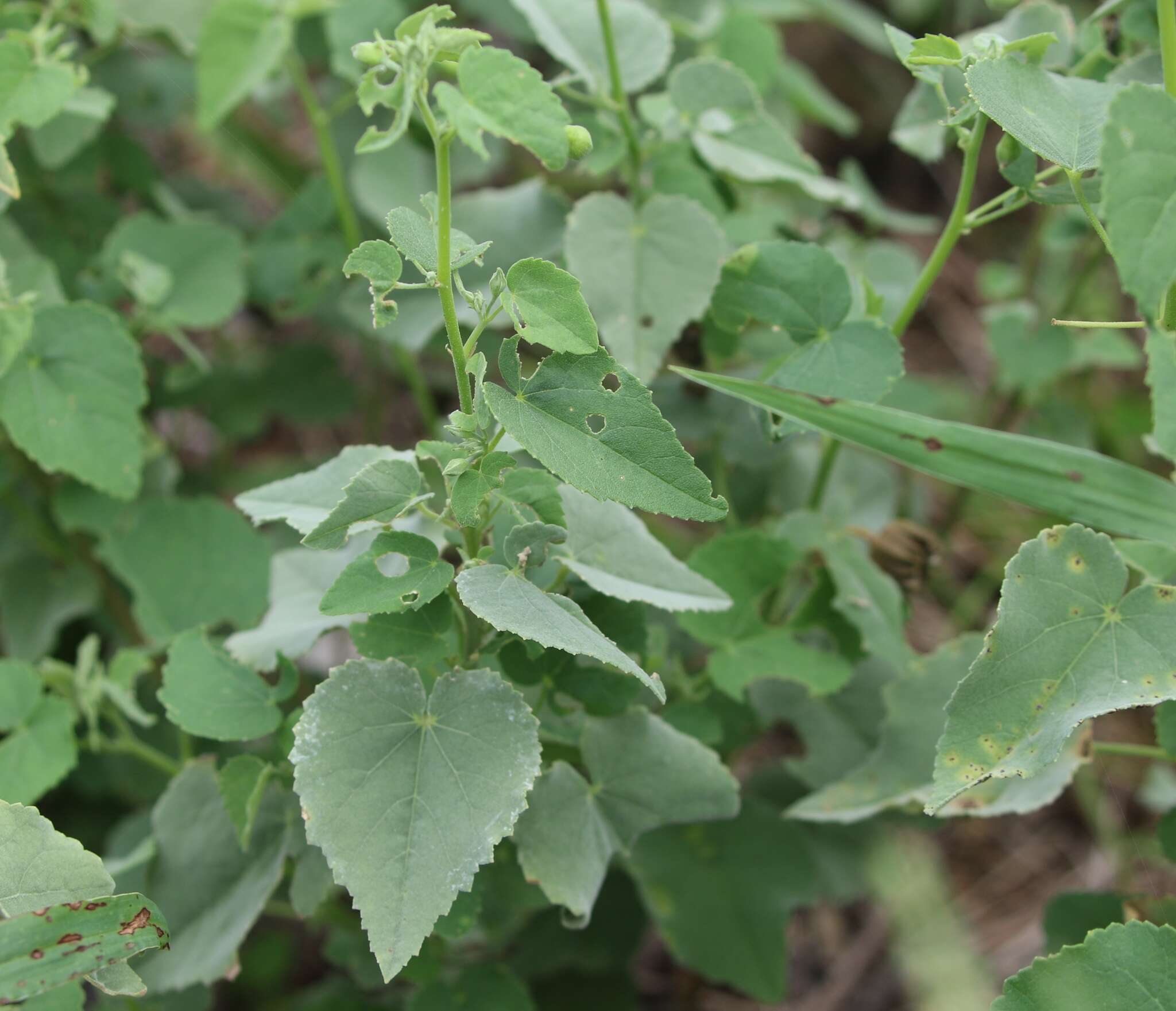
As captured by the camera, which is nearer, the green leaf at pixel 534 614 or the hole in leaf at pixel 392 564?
the green leaf at pixel 534 614

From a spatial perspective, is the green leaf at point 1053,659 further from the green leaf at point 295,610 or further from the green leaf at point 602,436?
the green leaf at point 295,610

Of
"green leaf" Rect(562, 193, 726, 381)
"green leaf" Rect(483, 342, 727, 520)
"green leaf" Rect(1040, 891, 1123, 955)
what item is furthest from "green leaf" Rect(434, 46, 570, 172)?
"green leaf" Rect(1040, 891, 1123, 955)

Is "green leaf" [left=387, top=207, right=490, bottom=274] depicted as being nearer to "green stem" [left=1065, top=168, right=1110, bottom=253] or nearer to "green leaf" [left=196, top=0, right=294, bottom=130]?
"green stem" [left=1065, top=168, right=1110, bottom=253]

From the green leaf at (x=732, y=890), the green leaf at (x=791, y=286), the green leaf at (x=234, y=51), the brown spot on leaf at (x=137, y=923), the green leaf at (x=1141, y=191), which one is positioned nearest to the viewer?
the green leaf at (x=1141, y=191)

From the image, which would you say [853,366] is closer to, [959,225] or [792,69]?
[959,225]

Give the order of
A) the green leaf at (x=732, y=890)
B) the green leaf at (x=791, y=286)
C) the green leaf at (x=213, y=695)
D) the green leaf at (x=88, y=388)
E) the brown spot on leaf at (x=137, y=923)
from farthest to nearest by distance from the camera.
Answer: the green leaf at (x=732, y=890) < the green leaf at (x=88, y=388) < the green leaf at (x=791, y=286) < the green leaf at (x=213, y=695) < the brown spot on leaf at (x=137, y=923)

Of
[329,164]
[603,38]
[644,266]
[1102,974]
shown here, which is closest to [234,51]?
[329,164]

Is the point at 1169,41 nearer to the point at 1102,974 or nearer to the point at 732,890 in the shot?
the point at 1102,974

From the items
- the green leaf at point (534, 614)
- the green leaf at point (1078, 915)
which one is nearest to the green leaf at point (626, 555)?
the green leaf at point (534, 614)
